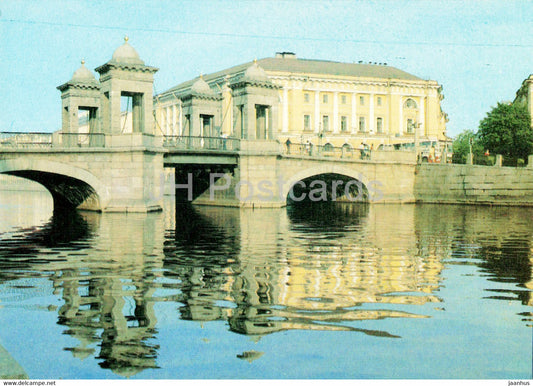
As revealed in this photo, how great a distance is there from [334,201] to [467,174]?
13292 millimetres

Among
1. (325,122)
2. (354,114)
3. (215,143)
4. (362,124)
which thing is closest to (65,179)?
(215,143)

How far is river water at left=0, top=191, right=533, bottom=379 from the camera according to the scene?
7324 mm

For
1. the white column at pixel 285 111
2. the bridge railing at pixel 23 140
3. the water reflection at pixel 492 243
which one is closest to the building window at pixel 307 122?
the white column at pixel 285 111

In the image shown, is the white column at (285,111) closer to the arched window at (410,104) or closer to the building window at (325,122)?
the building window at (325,122)

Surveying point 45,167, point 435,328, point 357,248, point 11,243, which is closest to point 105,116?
point 45,167

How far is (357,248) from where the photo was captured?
63.5ft

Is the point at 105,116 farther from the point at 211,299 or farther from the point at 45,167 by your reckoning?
the point at 211,299

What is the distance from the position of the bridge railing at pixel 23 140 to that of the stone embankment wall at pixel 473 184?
2846 centimetres

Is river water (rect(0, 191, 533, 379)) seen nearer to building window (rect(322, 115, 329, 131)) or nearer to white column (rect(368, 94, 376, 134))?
building window (rect(322, 115, 329, 131))

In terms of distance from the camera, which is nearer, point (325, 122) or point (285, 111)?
point (285, 111)

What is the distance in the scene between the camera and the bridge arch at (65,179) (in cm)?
3344

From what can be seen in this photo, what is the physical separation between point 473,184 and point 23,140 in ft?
99.1

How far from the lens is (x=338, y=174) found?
49.6m

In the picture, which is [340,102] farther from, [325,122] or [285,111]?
[285,111]
